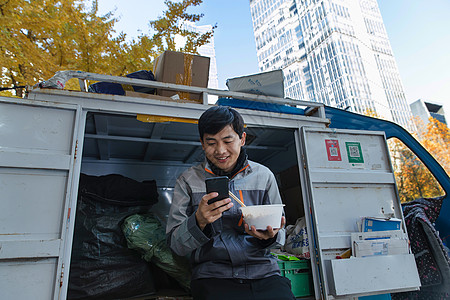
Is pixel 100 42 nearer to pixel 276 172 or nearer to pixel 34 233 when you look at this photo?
pixel 276 172

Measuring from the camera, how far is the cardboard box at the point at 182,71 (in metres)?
2.60

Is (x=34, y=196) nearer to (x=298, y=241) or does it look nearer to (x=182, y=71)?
(x=182, y=71)

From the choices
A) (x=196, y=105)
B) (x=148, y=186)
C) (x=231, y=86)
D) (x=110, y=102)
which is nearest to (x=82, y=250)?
(x=148, y=186)

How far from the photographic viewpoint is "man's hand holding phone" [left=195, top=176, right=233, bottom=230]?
131 cm

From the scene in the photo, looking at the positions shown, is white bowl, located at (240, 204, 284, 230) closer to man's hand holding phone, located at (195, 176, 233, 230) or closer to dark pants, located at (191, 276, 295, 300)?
man's hand holding phone, located at (195, 176, 233, 230)

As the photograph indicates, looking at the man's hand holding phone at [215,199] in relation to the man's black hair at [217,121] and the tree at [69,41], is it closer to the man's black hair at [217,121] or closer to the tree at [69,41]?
the man's black hair at [217,121]

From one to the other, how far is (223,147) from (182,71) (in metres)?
1.25

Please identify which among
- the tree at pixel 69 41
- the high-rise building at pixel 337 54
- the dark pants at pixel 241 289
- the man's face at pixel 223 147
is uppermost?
the high-rise building at pixel 337 54

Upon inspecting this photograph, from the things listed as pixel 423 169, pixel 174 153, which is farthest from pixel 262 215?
pixel 423 169

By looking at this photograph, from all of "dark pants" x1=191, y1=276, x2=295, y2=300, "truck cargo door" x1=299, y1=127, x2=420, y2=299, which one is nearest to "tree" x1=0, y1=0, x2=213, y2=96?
"truck cargo door" x1=299, y1=127, x2=420, y2=299

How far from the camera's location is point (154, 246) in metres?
2.60

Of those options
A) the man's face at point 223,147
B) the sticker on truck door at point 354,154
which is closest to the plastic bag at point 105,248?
the man's face at point 223,147

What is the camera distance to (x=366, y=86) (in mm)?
51562

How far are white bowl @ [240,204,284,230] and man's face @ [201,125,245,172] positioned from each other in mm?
443
